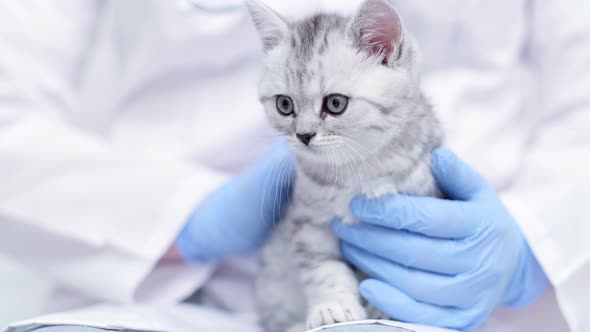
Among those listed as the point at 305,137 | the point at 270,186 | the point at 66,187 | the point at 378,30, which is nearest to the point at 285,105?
the point at 305,137

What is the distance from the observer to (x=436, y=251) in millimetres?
1334

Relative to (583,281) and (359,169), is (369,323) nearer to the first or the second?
(359,169)

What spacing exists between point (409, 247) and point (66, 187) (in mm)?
948

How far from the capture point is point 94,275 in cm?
156

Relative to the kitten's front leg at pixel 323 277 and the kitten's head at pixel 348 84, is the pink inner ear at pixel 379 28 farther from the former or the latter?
the kitten's front leg at pixel 323 277

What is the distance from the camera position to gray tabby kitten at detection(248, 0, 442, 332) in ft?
3.87

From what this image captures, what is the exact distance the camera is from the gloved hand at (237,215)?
1579 mm

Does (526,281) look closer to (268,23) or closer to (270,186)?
(270,186)

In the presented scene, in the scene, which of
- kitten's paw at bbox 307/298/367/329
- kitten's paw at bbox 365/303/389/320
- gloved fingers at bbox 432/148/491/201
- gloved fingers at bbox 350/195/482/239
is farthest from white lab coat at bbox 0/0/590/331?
kitten's paw at bbox 307/298/367/329

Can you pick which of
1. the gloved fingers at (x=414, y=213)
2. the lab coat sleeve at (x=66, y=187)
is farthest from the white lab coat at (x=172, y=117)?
the gloved fingers at (x=414, y=213)

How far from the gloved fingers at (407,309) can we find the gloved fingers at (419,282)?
0.02 m

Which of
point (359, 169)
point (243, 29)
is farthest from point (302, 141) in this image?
point (243, 29)

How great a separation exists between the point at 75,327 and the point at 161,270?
1.54 ft

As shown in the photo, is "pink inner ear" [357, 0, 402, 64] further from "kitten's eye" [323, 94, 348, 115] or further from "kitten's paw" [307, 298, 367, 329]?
"kitten's paw" [307, 298, 367, 329]
